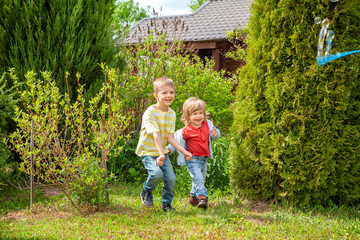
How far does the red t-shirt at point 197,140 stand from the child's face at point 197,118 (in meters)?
0.06

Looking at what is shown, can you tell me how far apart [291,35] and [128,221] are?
2.99 m

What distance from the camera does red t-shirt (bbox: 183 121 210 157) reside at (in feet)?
16.6

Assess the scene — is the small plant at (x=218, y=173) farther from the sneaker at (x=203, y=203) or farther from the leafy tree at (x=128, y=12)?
the leafy tree at (x=128, y=12)

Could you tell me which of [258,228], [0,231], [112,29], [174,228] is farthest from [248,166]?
[112,29]

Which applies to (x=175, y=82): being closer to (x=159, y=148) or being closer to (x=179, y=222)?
(x=159, y=148)

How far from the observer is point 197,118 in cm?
503

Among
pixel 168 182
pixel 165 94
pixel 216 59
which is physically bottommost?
pixel 168 182

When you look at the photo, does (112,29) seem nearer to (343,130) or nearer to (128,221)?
(128,221)

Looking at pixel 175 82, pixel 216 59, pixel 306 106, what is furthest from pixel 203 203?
pixel 216 59

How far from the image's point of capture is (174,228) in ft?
12.7

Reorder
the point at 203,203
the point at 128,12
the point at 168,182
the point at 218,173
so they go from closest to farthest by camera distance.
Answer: the point at 168,182, the point at 203,203, the point at 218,173, the point at 128,12

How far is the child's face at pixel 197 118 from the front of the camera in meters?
5.02

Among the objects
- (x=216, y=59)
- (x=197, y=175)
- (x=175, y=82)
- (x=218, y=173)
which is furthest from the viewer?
(x=216, y=59)

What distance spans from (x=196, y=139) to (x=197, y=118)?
29 centimetres
